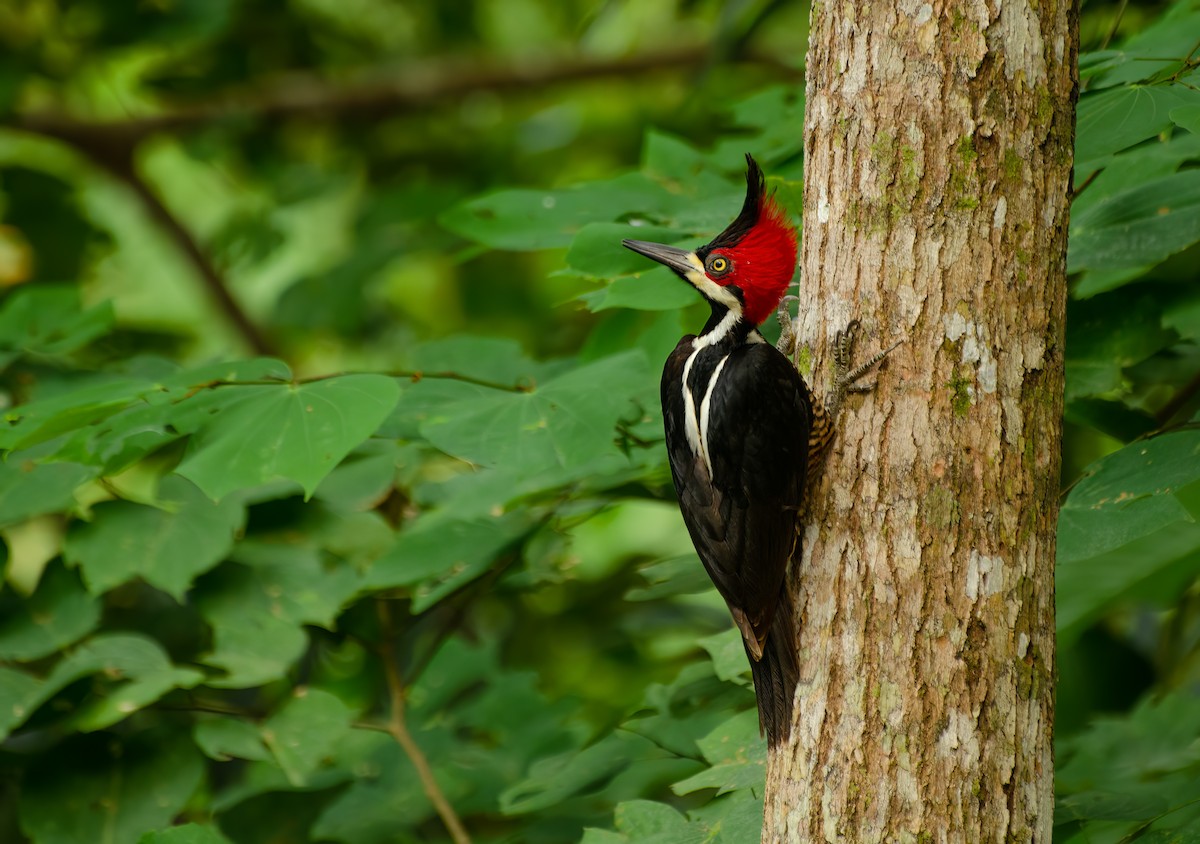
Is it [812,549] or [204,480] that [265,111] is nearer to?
[204,480]

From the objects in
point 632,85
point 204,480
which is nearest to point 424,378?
point 204,480

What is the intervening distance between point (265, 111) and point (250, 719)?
3407mm

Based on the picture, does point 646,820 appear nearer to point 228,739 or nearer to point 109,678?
point 228,739

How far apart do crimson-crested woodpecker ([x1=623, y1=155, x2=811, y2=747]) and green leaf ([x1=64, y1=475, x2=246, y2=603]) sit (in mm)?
1016

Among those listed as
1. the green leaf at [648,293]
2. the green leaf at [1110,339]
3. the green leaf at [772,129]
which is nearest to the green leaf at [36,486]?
the green leaf at [648,293]

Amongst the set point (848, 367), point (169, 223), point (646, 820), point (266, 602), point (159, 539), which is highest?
point (169, 223)

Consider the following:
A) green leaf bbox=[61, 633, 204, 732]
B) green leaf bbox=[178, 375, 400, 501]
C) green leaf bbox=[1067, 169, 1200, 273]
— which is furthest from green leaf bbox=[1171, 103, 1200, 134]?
green leaf bbox=[61, 633, 204, 732]

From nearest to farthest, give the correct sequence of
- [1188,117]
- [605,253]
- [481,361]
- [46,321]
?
[1188,117] → [605,253] → [481,361] → [46,321]

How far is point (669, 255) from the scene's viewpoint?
2.29 m

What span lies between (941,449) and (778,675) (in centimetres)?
48

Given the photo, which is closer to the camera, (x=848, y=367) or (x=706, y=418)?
(x=848, y=367)

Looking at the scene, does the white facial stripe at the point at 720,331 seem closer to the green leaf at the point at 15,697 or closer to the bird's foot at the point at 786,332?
the bird's foot at the point at 786,332

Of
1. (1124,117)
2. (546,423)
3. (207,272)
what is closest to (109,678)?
(546,423)

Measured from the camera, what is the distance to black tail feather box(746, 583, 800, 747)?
6.14 ft
